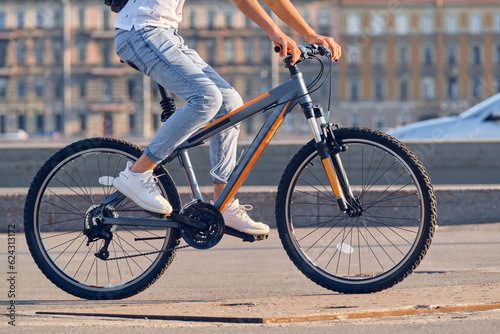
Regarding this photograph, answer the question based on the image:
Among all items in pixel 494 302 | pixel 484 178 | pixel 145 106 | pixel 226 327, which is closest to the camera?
pixel 226 327

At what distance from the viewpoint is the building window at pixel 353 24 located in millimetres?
81000

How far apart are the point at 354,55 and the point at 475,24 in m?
12.0

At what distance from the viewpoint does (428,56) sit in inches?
3287

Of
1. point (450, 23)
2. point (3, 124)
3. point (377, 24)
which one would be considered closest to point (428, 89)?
point (450, 23)

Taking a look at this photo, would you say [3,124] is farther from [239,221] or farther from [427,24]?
[239,221]

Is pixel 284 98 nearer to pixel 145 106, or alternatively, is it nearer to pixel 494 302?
pixel 494 302

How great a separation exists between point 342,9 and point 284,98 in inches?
3133

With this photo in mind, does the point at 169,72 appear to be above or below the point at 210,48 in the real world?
below

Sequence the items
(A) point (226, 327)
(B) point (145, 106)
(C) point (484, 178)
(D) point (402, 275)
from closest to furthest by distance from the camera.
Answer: (A) point (226, 327) → (D) point (402, 275) → (C) point (484, 178) → (B) point (145, 106)

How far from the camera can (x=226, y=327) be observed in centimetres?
302

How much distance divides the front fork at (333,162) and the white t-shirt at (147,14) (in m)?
0.73

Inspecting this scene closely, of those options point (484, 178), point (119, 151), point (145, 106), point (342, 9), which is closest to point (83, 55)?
point (145, 106)

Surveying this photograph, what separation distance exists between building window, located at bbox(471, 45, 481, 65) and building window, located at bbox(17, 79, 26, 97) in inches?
1706

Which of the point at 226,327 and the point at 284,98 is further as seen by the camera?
the point at 284,98
